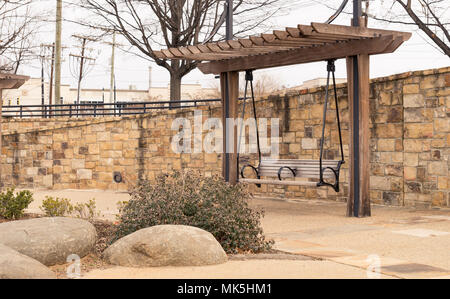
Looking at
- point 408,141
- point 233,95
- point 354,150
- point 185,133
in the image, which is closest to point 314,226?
point 354,150

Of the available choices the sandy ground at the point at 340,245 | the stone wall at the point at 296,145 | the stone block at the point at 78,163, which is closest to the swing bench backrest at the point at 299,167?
the sandy ground at the point at 340,245

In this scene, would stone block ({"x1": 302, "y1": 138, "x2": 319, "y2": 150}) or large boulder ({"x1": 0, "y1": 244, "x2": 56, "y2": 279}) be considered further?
stone block ({"x1": 302, "y1": 138, "x2": 319, "y2": 150})

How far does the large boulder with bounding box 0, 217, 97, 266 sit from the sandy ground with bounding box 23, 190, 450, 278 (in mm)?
629

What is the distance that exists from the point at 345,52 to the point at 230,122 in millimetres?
2862

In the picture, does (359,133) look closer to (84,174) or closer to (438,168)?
(438,168)

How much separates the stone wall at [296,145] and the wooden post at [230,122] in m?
1.62

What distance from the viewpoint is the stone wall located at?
9.57 m

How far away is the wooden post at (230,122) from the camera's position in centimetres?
1066

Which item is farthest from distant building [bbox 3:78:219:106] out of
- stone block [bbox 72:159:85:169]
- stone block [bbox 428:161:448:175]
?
stone block [bbox 428:161:448:175]

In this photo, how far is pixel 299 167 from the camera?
1001 centimetres

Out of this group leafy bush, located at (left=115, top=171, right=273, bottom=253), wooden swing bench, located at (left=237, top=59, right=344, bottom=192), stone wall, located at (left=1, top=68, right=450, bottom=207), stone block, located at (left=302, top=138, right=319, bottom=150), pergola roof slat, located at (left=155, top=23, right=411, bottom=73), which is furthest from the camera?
stone block, located at (left=302, top=138, right=319, bottom=150)

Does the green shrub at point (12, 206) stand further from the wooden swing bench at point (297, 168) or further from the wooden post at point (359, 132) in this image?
the wooden post at point (359, 132)

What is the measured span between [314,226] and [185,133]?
6.53 m
